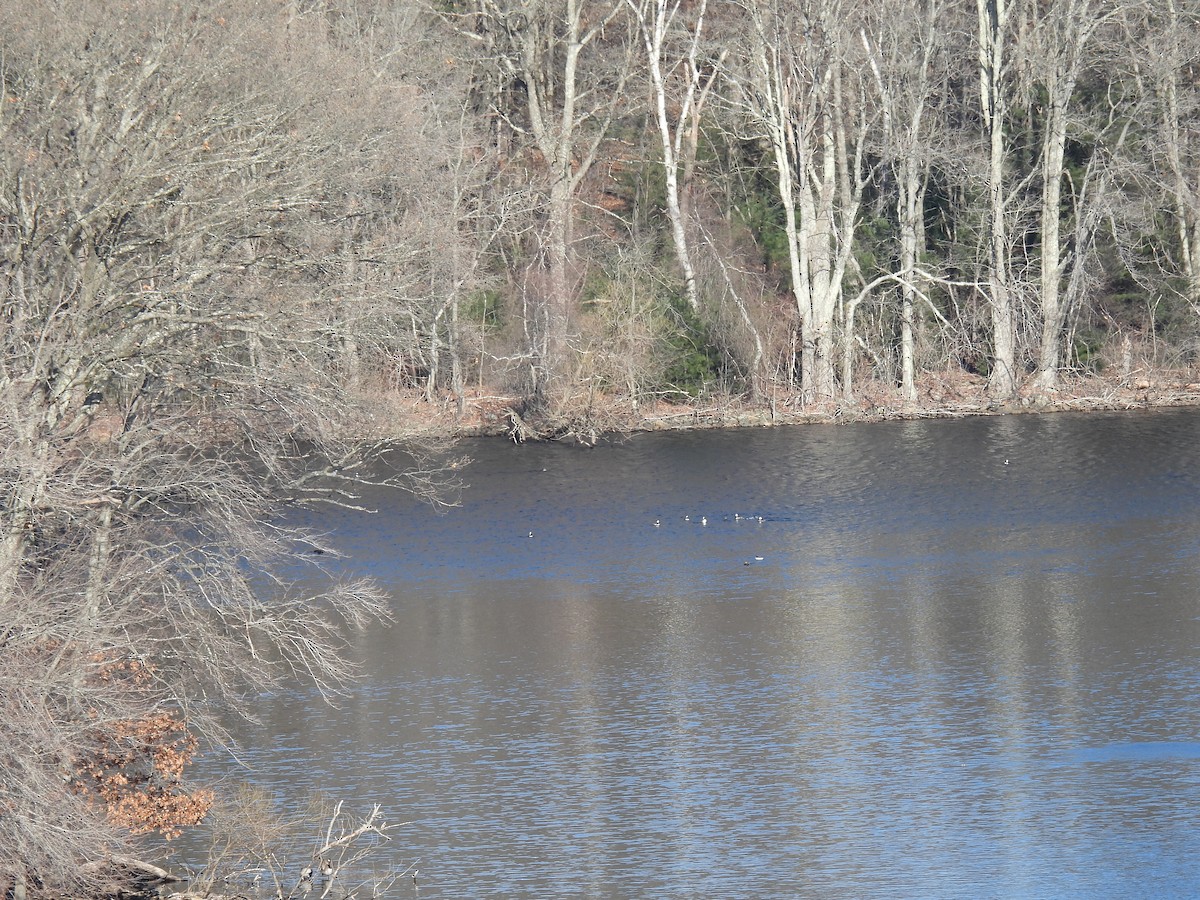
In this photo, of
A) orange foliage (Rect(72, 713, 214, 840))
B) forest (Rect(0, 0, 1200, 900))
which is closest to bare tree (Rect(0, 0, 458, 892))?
orange foliage (Rect(72, 713, 214, 840))

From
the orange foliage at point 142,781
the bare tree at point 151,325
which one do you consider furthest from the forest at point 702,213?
the orange foliage at point 142,781

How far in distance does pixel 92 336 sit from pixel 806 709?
30.6 feet

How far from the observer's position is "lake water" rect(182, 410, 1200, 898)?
14.7 metres

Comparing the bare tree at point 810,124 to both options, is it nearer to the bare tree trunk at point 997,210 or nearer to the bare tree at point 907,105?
the bare tree at point 907,105

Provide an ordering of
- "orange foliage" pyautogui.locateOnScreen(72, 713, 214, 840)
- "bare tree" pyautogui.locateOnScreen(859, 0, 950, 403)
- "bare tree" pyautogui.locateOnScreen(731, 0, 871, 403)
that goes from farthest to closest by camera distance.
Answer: "bare tree" pyautogui.locateOnScreen(859, 0, 950, 403) → "bare tree" pyautogui.locateOnScreen(731, 0, 871, 403) → "orange foliage" pyautogui.locateOnScreen(72, 713, 214, 840)

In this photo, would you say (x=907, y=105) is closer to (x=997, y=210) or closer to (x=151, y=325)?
(x=997, y=210)

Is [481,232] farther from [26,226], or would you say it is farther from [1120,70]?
[26,226]

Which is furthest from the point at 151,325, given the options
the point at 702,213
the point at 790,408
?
the point at 702,213

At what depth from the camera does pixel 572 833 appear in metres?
15.5

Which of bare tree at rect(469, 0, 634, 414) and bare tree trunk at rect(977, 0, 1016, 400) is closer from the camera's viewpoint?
bare tree at rect(469, 0, 634, 414)

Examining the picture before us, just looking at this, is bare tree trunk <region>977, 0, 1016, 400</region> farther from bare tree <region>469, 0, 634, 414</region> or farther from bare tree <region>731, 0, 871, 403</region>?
bare tree <region>469, 0, 634, 414</region>

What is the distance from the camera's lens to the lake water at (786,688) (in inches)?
579

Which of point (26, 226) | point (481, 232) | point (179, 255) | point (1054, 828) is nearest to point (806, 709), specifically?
point (1054, 828)

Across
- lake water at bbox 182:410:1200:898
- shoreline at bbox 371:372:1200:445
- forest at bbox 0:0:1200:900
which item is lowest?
lake water at bbox 182:410:1200:898
